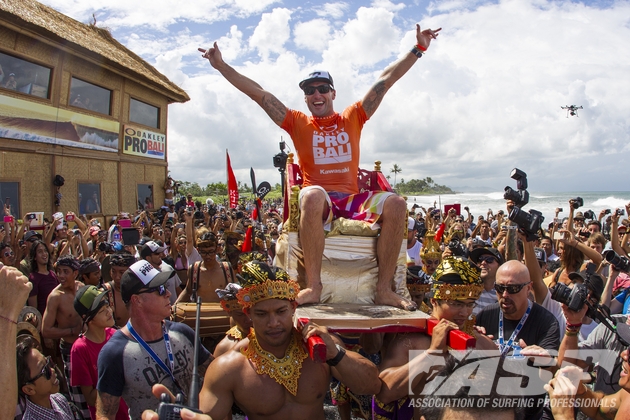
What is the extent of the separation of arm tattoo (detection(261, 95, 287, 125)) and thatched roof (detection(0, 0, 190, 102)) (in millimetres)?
11073

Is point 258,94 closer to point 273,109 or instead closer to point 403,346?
point 273,109

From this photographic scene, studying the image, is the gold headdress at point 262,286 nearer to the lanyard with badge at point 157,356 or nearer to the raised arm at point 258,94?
the lanyard with badge at point 157,356

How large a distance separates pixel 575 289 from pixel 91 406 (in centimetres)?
337

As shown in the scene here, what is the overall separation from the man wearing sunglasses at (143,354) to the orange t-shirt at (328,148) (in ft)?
5.45

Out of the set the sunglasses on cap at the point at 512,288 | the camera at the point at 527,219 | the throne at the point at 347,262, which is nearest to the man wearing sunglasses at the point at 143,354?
the throne at the point at 347,262

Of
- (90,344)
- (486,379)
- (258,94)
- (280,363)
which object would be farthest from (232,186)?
(486,379)

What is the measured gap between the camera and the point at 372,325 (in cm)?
287

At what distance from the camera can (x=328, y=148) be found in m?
4.14

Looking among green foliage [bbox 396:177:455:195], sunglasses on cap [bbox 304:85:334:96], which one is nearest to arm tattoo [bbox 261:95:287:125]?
sunglasses on cap [bbox 304:85:334:96]

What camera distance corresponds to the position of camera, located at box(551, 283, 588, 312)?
2.65 m

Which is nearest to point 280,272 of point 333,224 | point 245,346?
point 245,346

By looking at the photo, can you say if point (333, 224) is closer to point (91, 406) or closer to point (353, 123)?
point (353, 123)

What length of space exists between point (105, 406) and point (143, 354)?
1.15 ft

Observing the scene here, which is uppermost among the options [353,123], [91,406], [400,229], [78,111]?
[78,111]
